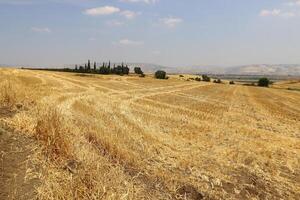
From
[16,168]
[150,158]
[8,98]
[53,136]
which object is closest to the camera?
[16,168]

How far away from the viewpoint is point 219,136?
61.3 ft

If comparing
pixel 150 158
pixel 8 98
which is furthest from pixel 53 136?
pixel 8 98

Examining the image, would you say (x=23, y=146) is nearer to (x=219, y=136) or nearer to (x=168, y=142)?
(x=168, y=142)

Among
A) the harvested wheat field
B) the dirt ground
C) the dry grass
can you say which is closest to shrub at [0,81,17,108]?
the harvested wheat field

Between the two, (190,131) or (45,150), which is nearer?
(45,150)

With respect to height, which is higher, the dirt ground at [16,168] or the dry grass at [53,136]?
the dry grass at [53,136]

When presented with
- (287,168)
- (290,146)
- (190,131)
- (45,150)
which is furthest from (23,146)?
(290,146)

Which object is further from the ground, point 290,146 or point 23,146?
point 23,146

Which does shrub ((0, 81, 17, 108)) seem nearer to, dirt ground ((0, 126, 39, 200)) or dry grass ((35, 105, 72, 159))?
dirt ground ((0, 126, 39, 200))

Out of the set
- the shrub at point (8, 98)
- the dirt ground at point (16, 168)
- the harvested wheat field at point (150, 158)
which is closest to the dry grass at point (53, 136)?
the harvested wheat field at point (150, 158)

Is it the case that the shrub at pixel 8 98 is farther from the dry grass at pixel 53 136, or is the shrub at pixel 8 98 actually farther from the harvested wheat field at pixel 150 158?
the dry grass at pixel 53 136

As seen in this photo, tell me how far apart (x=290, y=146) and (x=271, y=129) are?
4713 mm

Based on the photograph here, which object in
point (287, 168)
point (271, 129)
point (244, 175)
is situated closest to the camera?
point (244, 175)

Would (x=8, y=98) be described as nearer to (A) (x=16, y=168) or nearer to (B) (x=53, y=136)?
(B) (x=53, y=136)
